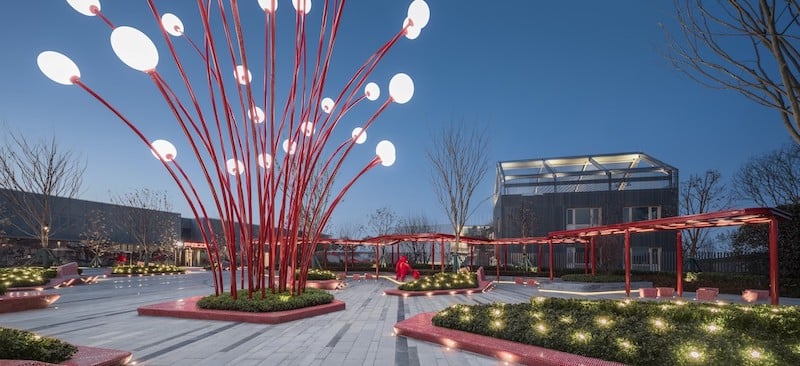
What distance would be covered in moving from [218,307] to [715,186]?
32295mm

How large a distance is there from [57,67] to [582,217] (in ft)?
115

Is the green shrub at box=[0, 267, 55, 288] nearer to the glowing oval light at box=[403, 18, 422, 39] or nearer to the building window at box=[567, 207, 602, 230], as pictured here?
the glowing oval light at box=[403, 18, 422, 39]

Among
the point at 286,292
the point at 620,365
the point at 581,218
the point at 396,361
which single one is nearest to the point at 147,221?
the point at 286,292

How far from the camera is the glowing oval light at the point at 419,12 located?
8.23 meters

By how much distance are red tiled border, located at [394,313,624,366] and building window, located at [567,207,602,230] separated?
98.9 feet

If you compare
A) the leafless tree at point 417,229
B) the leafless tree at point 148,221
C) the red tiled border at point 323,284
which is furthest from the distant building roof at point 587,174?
the leafless tree at point 148,221

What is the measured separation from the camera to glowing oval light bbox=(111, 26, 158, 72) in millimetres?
7305

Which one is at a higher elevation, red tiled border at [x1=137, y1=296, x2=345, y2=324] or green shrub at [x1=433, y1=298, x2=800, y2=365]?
green shrub at [x1=433, y1=298, x2=800, y2=365]

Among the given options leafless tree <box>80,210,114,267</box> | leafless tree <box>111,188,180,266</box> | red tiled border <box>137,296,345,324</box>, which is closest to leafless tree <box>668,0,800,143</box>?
red tiled border <box>137,296,345,324</box>

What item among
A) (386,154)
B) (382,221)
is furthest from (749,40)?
(382,221)

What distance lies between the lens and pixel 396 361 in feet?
21.9

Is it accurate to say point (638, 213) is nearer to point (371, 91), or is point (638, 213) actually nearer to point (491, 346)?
point (371, 91)

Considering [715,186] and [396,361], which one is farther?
[715,186]

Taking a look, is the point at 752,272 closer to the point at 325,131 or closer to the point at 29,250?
the point at 325,131
